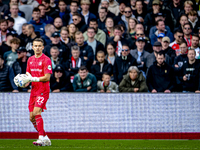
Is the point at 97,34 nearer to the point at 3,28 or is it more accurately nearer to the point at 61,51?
the point at 61,51

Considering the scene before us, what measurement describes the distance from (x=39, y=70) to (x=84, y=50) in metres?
3.85

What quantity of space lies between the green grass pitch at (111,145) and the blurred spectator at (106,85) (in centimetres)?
176

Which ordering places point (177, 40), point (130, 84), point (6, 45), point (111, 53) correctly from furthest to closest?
1. point (177, 40)
2. point (6, 45)
3. point (111, 53)
4. point (130, 84)

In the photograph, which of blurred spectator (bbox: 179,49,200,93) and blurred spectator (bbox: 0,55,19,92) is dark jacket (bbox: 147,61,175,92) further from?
blurred spectator (bbox: 0,55,19,92)

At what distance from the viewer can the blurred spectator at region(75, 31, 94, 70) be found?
410 inches

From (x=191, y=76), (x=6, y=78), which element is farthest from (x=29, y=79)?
(x=191, y=76)

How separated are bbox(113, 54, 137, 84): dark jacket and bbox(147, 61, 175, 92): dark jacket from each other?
74 centimetres

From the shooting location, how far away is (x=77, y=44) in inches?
433

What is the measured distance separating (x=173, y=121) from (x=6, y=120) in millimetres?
4212

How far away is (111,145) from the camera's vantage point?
7336mm

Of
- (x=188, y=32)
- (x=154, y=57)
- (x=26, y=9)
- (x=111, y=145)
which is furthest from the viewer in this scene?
(x=26, y=9)

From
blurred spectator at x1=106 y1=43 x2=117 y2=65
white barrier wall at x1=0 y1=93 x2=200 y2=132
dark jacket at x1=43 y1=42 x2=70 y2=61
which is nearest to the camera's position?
white barrier wall at x1=0 y1=93 x2=200 y2=132

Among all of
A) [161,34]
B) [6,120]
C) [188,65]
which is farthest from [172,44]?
[6,120]

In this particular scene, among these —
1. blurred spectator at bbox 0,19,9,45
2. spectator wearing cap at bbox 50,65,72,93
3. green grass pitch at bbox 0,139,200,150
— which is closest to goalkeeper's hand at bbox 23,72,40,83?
green grass pitch at bbox 0,139,200,150
